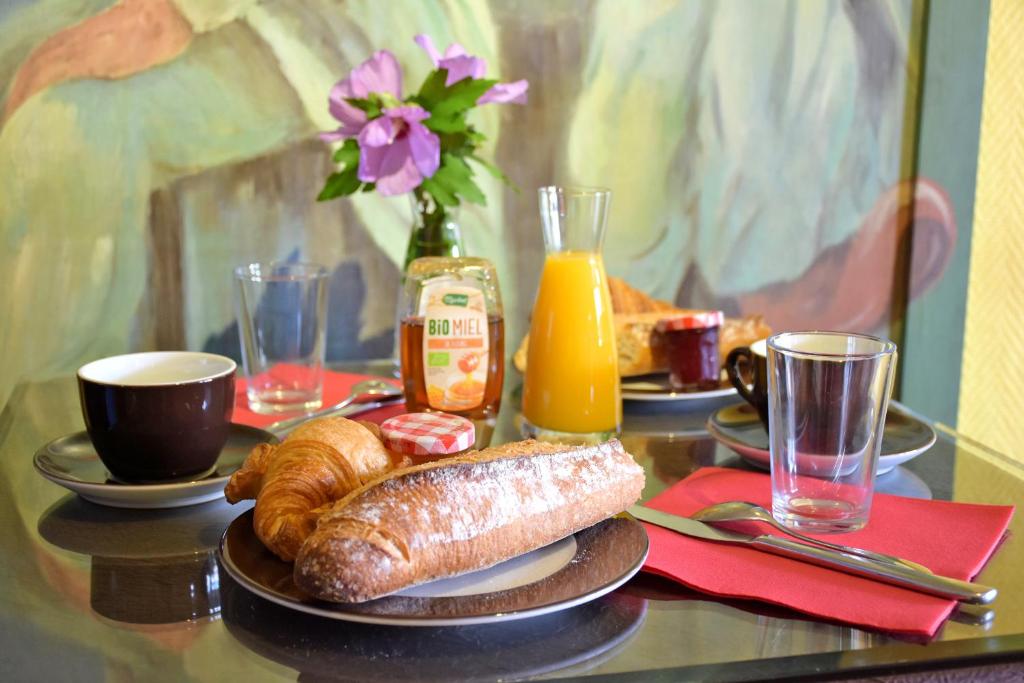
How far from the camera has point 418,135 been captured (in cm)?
116

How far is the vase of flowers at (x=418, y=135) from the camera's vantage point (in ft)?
3.80

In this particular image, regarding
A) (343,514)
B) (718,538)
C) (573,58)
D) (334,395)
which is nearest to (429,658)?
(343,514)

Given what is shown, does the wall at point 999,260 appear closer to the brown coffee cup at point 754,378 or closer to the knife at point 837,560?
the brown coffee cup at point 754,378

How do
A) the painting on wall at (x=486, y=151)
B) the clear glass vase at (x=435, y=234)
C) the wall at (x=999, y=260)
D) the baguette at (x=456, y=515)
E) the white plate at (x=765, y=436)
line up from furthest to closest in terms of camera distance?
the wall at (x=999, y=260), the painting on wall at (x=486, y=151), the clear glass vase at (x=435, y=234), the white plate at (x=765, y=436), the baguette at (x=456, y=515)

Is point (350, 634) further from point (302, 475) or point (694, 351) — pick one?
point (694, 351)

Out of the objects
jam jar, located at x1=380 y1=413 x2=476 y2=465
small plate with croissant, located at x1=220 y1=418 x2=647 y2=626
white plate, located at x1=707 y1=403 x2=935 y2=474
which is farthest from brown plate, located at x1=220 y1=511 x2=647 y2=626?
white plate, located at x1=707 y1=403 x2=935 y2=474

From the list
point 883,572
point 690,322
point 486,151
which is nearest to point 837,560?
point 883,572

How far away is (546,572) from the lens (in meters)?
0.68

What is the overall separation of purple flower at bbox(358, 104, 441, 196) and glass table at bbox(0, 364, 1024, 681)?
1.55 feet

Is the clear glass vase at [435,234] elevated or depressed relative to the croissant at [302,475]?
elevated

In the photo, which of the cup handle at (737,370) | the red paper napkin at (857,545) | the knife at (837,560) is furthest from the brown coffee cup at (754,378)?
the knife at (837,560)

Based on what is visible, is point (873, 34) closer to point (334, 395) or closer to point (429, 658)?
point (334, 395)

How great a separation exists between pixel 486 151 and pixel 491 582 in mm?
975

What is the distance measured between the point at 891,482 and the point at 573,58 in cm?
84
